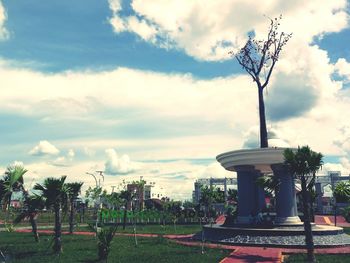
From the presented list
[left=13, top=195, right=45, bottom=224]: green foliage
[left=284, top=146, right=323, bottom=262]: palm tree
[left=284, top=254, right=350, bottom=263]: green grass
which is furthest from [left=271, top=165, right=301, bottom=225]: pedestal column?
[left=13, top=195, right=45, bottom=224]: green foliage

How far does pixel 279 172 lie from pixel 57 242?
22.2m

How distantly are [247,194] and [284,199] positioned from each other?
3.83 m

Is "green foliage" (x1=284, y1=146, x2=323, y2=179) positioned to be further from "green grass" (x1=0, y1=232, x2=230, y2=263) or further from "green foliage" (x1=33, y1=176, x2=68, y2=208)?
"green foliage" (x1=33, y1=176, x2=68, y2=208)

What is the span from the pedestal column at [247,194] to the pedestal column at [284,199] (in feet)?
8.29

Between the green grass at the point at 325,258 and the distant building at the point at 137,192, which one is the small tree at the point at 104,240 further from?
the distant building at the point at 137,192

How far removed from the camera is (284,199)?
3788 cm

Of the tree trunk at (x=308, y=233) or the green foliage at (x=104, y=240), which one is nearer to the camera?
the green foliage at (x=104, y=240)

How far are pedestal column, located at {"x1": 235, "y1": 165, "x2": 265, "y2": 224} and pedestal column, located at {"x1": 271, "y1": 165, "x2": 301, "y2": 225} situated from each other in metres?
2.53

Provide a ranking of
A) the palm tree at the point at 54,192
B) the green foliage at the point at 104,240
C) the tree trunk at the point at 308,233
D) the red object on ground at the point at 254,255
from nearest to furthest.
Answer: the green foliage at the point at 104,240, the tree trunk at the point at 308,233, the red object on ground at the point at 254,255, the palm tree at the point at 54,192

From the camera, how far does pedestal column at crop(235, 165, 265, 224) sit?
39.4 metres

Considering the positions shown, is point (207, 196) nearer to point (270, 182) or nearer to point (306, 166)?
point (270, 182)

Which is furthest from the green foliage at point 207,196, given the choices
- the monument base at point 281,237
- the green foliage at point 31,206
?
the green foliage at point 31,206

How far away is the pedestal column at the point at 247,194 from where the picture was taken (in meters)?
39.4

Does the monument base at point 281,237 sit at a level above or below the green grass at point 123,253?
above
